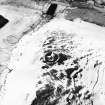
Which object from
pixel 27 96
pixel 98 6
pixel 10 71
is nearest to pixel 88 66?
pixel 27 96

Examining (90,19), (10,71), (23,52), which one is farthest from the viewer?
(90,19)

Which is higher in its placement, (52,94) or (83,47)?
(83,47)

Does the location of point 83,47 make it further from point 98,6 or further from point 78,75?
point 98,6

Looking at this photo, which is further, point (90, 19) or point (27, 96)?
point (90, 19)

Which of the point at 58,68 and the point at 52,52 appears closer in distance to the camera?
the point at 58,68
